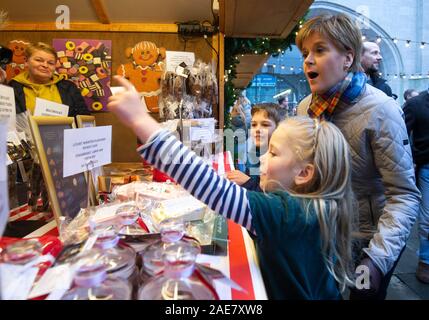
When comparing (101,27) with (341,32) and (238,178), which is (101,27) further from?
(341,32)

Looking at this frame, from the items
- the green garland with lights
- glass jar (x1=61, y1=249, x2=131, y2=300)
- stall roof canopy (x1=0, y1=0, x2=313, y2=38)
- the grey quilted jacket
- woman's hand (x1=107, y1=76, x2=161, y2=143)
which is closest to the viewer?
glass jar (x1=61, y1=249, x2=131, y2=300)

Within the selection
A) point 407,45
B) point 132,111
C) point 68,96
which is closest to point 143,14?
point 68,96

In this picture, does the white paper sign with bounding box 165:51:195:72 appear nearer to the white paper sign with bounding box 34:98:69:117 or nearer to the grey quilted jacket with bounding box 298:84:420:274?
the white paper sign with bounding box 34:98:69:117

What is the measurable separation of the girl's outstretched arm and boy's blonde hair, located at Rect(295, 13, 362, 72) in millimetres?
765

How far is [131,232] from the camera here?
74 cm

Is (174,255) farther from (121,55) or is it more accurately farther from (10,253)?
(121,55)

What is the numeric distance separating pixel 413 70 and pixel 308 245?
8.41 m

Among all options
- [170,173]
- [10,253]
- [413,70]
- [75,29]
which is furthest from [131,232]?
[413,70]

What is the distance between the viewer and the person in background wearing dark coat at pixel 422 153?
2609mm

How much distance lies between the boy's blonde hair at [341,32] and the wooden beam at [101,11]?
1548mm

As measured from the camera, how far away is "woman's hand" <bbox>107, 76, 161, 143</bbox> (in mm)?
657

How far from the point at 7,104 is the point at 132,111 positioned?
0.52 metres

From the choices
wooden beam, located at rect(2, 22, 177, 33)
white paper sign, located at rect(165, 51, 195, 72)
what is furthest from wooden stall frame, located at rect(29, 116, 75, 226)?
wooden beam, located at rect(2, 22, 177, 33)

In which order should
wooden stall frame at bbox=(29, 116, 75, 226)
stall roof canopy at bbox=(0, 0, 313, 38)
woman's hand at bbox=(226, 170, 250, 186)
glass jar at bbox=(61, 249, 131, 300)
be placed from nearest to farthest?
glass jar at bbox=(61, 249, 131, 300), wooden stall frame at bbox=(29, 116, 75, 226), woman's hand at bbox=(226, 170, 250, 186), stall roof canopy at bbox=(0, 0, 313, 38)
